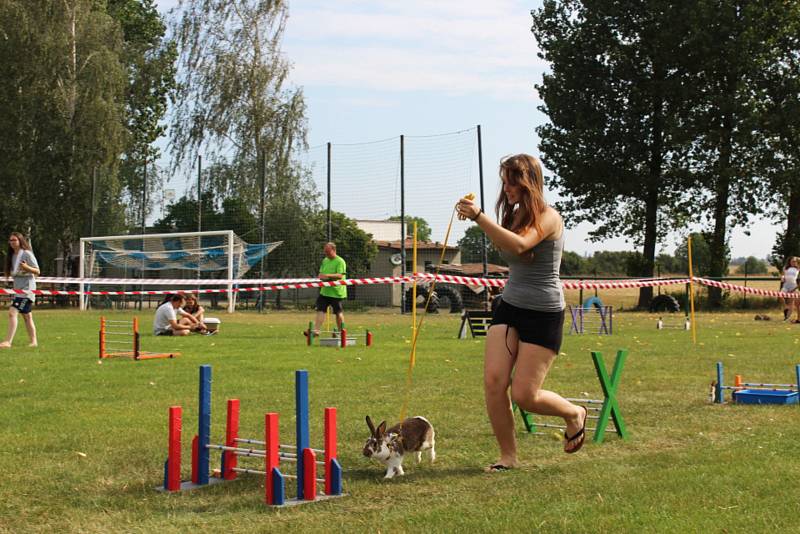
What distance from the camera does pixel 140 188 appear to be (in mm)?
37812

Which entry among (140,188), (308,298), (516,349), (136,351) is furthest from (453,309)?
(516,349)

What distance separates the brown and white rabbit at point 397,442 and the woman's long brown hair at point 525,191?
1.37 metres

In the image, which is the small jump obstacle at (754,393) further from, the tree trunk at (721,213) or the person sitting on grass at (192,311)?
the tree trunk at (721,213)

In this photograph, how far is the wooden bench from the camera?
60.7 ft

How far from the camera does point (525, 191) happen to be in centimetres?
593

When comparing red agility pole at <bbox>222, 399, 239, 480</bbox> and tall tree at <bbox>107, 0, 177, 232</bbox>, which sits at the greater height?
tall tree at <bbox>107, 0, 177, 232</bbox>

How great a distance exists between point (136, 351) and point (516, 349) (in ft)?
28.4

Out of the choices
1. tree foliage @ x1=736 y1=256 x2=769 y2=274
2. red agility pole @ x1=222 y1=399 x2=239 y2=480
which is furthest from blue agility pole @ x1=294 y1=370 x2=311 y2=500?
tree foliage @ x1=736 y1=256 x2=769 y2=274

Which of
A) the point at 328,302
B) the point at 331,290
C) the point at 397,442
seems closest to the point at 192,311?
the point at 328,302

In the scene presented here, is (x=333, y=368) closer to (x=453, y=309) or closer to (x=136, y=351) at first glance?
(x=136, y=351)

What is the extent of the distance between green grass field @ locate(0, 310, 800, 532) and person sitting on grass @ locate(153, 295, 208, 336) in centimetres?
527

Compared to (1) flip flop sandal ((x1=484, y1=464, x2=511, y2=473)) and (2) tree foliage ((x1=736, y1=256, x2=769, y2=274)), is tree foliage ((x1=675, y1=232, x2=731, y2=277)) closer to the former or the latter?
(2) tree foliage ((x1=736, y1=256, x2=769, y2=274))

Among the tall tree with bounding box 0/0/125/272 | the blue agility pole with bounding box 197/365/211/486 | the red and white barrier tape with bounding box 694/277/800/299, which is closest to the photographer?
the blue agility pole with bounding box 197/365/211/486

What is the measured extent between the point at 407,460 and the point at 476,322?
1273 cm
